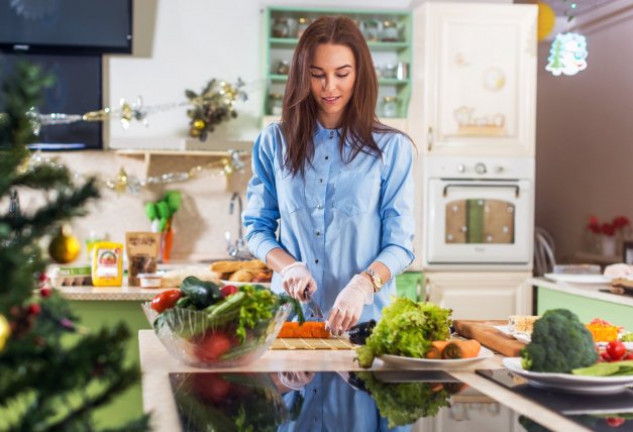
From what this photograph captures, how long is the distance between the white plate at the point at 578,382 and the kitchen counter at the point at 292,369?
0.19 feet

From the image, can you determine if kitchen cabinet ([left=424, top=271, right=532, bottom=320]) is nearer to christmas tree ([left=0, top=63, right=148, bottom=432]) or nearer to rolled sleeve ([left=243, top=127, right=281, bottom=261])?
rolled sleeve ([left=243, top=127, right=281, bottom=261])

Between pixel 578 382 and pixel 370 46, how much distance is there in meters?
3.82

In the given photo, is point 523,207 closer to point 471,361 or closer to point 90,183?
point 471,361

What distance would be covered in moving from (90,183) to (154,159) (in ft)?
15.3

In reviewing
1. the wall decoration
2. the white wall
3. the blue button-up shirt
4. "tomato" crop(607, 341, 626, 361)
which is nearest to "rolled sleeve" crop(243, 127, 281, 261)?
the blue button-up shirt

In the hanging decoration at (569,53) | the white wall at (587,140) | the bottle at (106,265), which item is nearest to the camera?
the bottle at (106,265)

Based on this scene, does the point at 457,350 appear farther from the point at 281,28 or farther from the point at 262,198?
the point at 281,28

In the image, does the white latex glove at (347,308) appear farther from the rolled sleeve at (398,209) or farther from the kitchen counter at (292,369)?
the rolled sleeve at (398,209)

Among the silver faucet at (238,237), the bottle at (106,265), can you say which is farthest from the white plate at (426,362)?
the silver faucet at (238,237)

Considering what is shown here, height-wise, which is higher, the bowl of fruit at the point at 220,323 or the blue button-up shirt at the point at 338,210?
the blue button-up shirt at the point at 338,210

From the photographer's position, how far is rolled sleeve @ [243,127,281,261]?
2430 mm

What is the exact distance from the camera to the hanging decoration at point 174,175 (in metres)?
4.90

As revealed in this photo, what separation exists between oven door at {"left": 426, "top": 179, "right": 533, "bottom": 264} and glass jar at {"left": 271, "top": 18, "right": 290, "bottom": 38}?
1.12 m

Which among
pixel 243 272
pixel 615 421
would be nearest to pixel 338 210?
pixel 615 421
